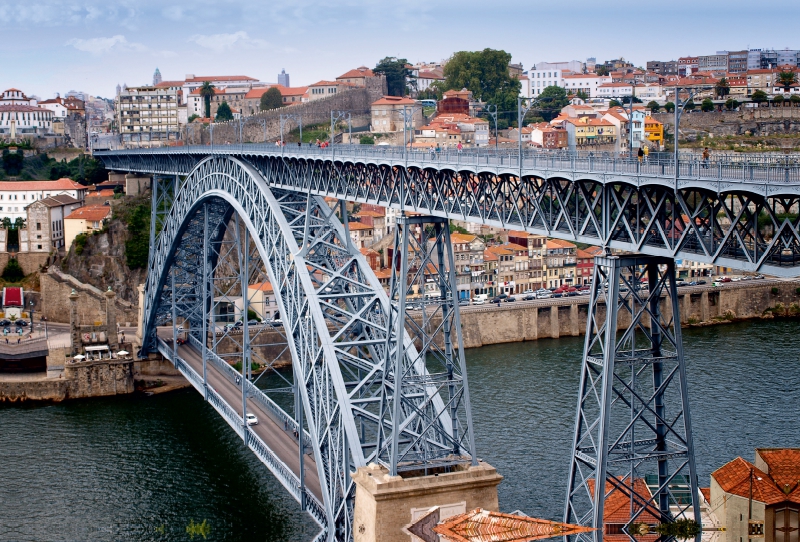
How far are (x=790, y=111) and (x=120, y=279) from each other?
52.1m

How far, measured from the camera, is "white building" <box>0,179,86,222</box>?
76.6 metres

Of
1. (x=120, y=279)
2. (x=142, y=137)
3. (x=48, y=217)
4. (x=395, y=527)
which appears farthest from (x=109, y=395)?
(x=142, y=137)

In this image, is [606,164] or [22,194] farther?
[22,194]

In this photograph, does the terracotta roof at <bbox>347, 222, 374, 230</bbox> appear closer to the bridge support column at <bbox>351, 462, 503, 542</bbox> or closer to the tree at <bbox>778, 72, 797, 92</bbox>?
the tree at <bbox>778, 72, 797, 92</bbox>

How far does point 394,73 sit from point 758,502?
8935 cm

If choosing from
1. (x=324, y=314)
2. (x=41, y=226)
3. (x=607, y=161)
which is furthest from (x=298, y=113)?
(x=607, y=161)

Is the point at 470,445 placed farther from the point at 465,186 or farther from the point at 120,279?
the point at 120,279

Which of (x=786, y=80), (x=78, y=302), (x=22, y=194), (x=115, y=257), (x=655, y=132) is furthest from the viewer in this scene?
(x=786, y=80)

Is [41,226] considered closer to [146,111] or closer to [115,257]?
[115,257]

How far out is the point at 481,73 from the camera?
360 ft

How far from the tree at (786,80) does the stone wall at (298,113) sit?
3575 cm

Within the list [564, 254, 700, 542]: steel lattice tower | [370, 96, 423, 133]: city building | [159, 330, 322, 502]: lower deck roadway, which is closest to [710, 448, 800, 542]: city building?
[564, 254, 700, 542]: steel lattice tower

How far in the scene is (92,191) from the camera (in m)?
81.4

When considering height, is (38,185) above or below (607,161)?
→ below
